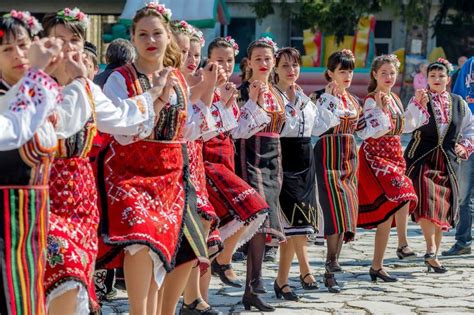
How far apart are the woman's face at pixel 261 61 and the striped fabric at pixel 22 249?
310 centimetres

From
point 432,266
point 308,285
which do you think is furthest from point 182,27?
point 432,266

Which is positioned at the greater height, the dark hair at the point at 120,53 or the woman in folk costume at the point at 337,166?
the dark hair at the point at 120,53

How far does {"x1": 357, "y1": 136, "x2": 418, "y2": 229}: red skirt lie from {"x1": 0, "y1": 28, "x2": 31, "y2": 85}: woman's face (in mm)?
4172

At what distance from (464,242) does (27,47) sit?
561 cm

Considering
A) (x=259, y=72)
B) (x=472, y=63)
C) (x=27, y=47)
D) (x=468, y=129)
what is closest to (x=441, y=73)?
(x=468, y=129)

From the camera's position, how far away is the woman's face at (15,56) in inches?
163

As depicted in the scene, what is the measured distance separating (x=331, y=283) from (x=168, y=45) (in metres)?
2.56

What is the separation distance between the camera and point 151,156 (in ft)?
16.6

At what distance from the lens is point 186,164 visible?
207 inches

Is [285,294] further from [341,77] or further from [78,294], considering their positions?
[78,294]

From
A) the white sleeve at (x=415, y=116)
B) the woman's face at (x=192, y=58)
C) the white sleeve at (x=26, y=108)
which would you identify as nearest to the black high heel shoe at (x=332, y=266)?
the white sleeve at (x=415, y=116)

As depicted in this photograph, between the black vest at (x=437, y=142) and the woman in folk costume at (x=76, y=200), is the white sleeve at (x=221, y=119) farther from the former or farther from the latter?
the black vest at (x=437, y=142)

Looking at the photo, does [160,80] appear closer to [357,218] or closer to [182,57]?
[182,57]

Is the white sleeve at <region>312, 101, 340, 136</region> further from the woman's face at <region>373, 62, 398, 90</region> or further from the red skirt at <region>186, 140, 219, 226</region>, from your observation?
the red skirt at <region>186, 140, 219, 226</region>
